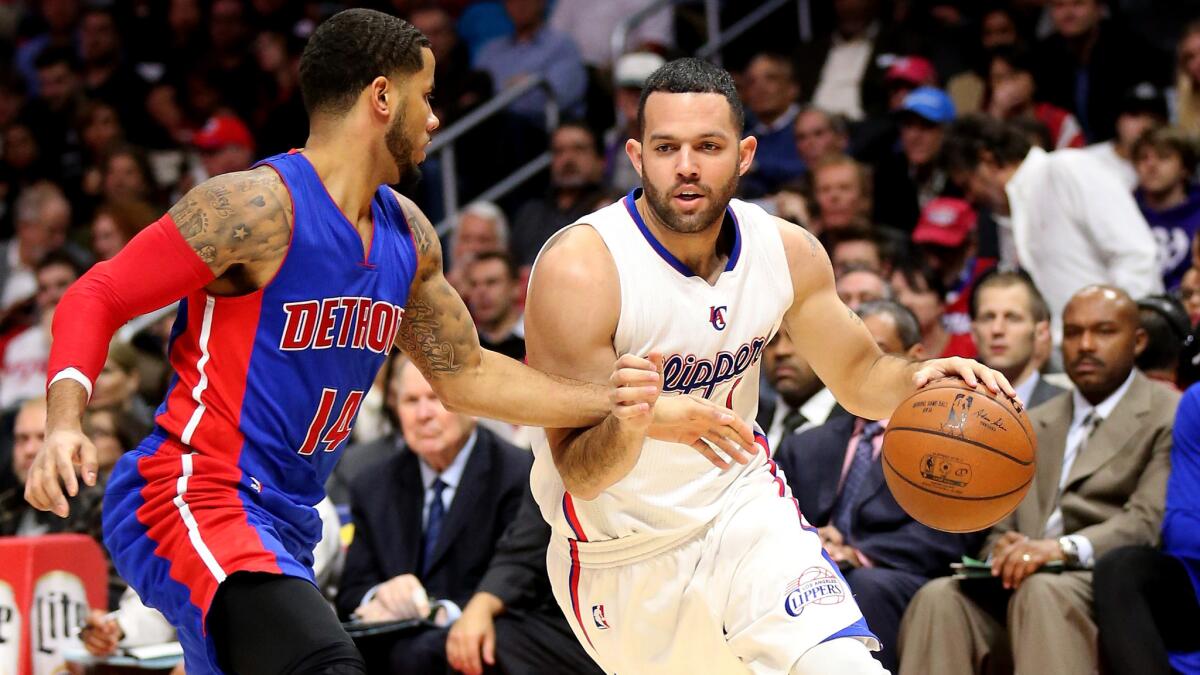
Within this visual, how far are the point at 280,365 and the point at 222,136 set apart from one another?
7770 millimetres

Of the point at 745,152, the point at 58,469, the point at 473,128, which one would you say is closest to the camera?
the point at 58,469

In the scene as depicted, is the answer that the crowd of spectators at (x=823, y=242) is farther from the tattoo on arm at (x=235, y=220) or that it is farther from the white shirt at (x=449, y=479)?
the tattoo on arm at (x=235, y=220)

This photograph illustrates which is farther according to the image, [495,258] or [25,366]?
[25,366]

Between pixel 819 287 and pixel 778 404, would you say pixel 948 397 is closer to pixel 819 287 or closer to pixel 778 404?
pixel 819 287

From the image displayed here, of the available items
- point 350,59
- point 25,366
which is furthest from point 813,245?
point 25,366

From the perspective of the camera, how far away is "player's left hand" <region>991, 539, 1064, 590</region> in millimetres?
5504

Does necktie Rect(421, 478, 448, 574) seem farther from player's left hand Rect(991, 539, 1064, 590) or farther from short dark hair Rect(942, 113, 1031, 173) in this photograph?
short dark hair Rect(942, 113, 1031, 173)

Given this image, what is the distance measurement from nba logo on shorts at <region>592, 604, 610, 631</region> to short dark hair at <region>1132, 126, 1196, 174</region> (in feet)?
15.1

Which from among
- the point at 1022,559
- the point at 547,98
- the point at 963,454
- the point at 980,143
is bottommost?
the point at 1022,559

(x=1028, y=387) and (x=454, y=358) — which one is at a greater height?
(x=454, y=358)

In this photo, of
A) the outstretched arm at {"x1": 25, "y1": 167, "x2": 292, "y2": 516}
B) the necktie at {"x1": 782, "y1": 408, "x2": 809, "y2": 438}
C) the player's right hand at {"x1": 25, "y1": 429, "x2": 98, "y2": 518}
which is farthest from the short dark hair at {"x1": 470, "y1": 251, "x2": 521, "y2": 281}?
the player's right hand at {"x1": 25, "y1": 429, "x2": 98, "y2": 518}

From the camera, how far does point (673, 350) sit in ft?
14.0

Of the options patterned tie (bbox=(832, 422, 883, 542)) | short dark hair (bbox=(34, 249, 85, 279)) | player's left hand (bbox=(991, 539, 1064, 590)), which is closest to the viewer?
player's left hand (bbox=(991, 539, 1064, 590))

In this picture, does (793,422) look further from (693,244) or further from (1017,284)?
(693,244)
